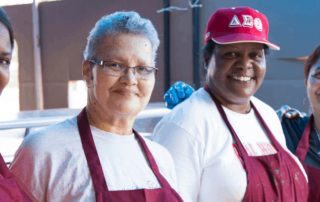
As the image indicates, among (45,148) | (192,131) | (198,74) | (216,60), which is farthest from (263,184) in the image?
(198,74)

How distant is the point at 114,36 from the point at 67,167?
0.37 m

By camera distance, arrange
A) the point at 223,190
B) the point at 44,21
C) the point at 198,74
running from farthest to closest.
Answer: the point at 44,21
the point at 198,74
the point at 223,190

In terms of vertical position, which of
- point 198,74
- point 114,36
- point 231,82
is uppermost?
point 114,36

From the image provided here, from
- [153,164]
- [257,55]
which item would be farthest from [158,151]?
[257,55]

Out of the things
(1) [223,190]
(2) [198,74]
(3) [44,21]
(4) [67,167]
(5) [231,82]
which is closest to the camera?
(4) [67,167]

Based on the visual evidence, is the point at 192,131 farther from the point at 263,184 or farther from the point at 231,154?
the point at 263,184

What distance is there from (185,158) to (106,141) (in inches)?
11.2

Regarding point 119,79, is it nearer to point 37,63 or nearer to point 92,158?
point 92,158

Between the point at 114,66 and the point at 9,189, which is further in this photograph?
the point at 114,66

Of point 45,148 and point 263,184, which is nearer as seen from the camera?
point 45,148

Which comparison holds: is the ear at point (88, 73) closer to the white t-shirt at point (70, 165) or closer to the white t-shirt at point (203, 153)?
the white t-shirt at point (70, 165)

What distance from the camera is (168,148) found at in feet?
4.97

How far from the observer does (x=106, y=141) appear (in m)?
1.33

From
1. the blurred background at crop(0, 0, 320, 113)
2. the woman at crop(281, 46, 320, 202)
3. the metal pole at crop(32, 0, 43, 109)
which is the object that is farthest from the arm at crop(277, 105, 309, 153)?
the metal pole at crop(32, 0, 43, 109)
